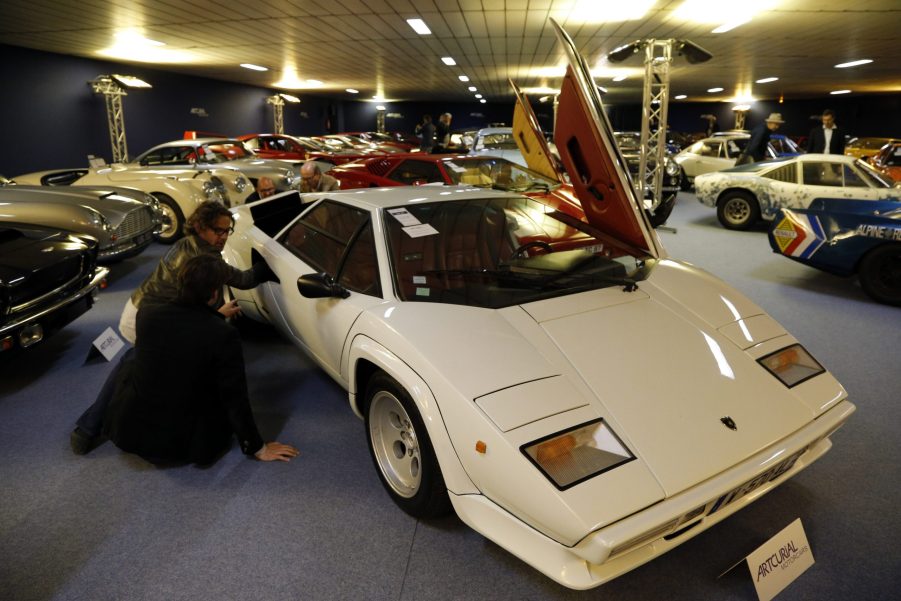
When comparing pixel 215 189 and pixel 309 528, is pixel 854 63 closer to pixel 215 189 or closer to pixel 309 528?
pixel 215 189

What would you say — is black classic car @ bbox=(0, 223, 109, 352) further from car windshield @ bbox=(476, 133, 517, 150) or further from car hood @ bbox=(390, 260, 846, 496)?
car windshield @ bbox=(476, 133, 517, 150)

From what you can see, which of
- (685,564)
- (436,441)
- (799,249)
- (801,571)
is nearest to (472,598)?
(436,441)

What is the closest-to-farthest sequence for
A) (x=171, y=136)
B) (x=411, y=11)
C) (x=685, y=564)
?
(x=685, y=564) → (x=411, y=11) → (x=171, y=136)

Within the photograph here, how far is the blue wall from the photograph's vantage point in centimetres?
1083

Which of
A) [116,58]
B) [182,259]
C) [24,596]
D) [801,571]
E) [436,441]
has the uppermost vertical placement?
[116,58]

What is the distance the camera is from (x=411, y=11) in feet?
26.0

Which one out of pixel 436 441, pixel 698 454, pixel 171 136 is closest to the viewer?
pixel 698 454

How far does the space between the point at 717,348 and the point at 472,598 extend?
50.4 inches

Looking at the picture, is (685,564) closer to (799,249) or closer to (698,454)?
(698,454)

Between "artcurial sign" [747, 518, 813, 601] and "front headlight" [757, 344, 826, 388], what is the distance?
0.51 meters

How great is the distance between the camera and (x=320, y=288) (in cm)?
221

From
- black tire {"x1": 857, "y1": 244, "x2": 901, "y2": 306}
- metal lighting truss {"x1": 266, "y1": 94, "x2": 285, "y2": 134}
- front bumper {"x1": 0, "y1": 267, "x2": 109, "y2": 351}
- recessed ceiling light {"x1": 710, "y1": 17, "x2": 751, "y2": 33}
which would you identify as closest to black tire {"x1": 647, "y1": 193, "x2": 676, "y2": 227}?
black tire {"x1": 857, "y1": 244, "x2": 901, "y2": 306}

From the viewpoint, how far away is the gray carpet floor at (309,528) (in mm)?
1713

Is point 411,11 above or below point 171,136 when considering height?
above
